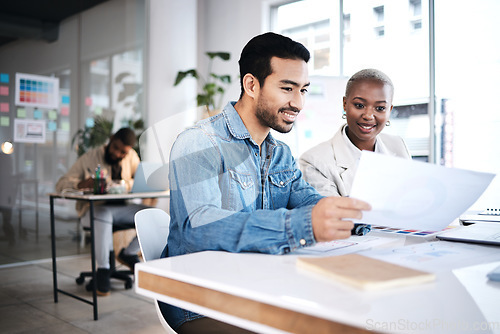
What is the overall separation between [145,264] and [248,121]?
66 centimetres

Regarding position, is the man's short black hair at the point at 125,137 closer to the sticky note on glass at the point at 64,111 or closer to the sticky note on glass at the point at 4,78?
the sticky note on glass at the point at 64,111

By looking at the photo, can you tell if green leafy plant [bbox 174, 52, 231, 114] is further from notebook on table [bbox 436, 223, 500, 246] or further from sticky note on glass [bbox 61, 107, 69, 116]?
notebook on table [bbox 436, 223, 500, 246]

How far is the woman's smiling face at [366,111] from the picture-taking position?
6.20 ft

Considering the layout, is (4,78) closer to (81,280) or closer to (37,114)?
(37,114)

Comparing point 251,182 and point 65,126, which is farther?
point 65,126

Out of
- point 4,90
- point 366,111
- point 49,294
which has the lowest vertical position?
point 49,294

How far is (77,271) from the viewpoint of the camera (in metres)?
3.73

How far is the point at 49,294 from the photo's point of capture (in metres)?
3.09

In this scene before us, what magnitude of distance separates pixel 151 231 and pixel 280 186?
0.39 m

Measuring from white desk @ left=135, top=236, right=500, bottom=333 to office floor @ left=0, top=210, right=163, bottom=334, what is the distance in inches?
71.6

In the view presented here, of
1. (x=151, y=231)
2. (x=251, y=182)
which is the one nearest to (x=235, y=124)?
(x=251, y=182)

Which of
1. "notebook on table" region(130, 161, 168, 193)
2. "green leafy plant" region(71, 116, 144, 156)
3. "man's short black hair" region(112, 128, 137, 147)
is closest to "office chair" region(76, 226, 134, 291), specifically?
"notebook on table" region(130, 161, 168, 193)

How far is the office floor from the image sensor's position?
248cm

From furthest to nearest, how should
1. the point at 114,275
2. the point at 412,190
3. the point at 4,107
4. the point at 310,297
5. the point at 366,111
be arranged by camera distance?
the point at 4,107 → the point at 114,275 → the point at 366,111 → the point at 412,190 → the point at 310,297
